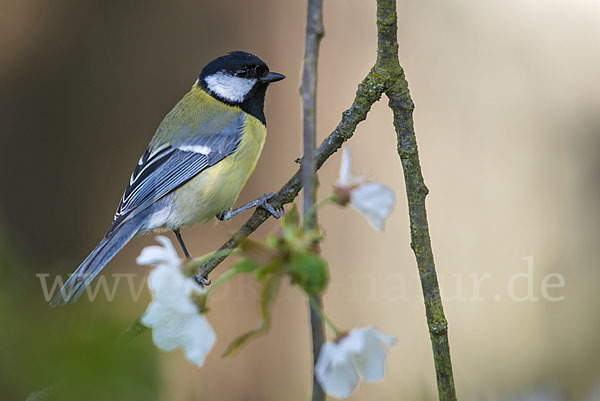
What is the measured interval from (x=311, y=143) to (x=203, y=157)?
1868mm

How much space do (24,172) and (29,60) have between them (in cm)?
50

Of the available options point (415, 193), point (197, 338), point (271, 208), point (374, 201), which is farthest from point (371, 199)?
point (271, 208)

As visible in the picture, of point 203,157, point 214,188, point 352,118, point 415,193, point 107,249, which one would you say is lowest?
Answer: point 107,249

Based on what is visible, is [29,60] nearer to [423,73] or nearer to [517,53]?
[423,73]

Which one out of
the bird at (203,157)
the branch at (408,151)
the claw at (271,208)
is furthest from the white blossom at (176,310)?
the bird at (203,157)

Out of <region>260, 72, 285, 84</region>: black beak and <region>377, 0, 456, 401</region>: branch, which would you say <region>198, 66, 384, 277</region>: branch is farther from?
<region>260, 72, 285, 84</region>: black beak

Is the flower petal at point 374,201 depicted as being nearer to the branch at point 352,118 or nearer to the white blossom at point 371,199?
the white blossom at point 371,199

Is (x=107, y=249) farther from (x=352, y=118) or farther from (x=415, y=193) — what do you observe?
(x=415, y=193)

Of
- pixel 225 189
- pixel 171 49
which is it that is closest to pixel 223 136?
pixel 225 189

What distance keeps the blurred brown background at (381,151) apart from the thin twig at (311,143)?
232 cm

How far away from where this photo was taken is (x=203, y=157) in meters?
2.38

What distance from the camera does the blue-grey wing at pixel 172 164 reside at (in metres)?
2.31

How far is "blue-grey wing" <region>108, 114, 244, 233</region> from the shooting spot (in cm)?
231

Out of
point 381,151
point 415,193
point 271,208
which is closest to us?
point 415,193
